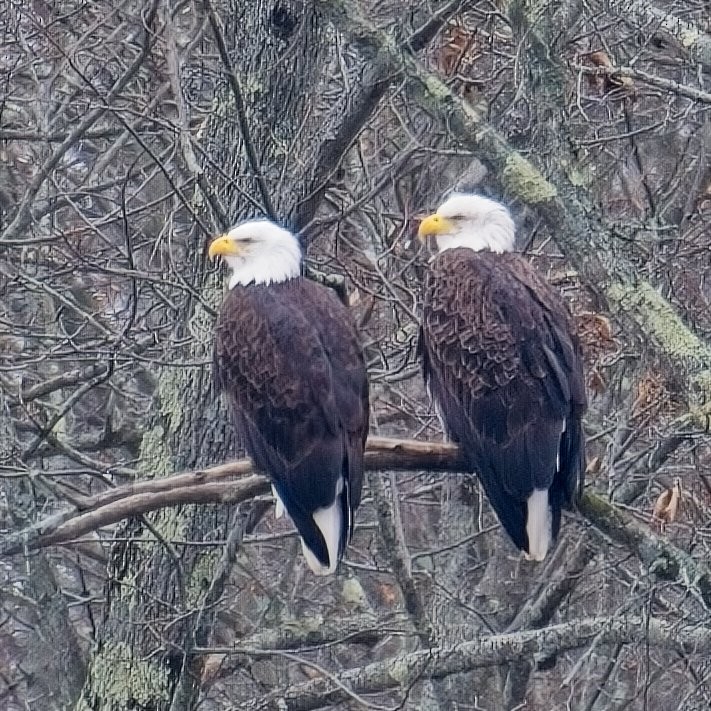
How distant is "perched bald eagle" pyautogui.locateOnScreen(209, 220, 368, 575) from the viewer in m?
4.80

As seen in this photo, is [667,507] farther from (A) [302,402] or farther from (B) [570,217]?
(A) [302,402]

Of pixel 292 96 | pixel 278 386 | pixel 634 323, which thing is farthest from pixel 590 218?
pixel 292 96

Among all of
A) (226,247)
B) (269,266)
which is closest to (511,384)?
(269,266)

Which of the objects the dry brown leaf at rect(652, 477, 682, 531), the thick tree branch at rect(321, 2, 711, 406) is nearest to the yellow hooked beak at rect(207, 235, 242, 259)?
the thick tree branch at rect(321, 2, 711, 406)

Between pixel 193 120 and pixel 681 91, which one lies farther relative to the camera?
pixel 193 120

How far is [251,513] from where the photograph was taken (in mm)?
6109

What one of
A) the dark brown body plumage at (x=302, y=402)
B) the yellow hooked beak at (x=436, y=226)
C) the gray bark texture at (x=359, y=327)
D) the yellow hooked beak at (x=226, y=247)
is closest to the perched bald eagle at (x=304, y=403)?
the dark brown body plumage at (x=302, y=402)

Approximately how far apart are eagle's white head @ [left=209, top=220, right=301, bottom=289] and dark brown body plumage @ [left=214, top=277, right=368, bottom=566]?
0.26 metres

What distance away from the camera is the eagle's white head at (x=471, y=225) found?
17.4 ft

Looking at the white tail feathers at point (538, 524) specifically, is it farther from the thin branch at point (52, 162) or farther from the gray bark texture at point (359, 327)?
the thin branch at point (52, 162)

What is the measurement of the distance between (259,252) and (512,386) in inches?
39.6

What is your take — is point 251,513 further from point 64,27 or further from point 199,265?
point 64,27

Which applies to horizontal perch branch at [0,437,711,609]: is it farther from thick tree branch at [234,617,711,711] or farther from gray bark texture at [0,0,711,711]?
thick tree branch at [234,617,711,711]

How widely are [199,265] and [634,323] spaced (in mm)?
2682
